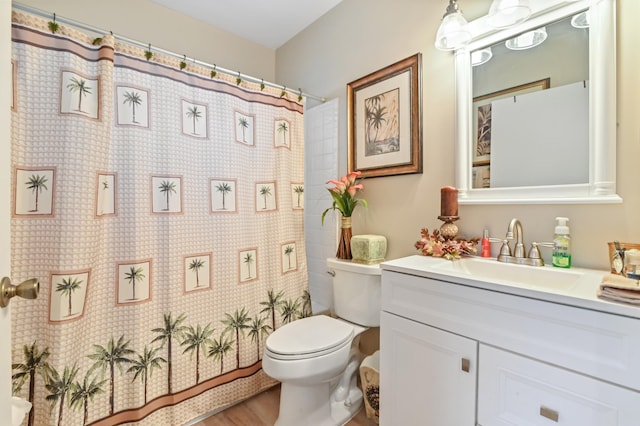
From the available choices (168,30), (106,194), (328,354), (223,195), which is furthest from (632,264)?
(168,30)

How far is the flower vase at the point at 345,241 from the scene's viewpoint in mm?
1750

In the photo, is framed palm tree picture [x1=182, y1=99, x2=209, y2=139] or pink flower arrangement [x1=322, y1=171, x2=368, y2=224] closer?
framed palm tree picture [x1=182, y1=99, x2=209, y2=139]

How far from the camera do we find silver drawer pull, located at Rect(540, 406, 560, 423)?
82 cm

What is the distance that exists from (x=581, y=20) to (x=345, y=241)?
136 cm

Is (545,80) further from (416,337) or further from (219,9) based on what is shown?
(219,9)

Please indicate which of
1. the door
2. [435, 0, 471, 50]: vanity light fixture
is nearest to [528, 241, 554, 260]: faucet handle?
[435, 0, 471, 50]: vanity light fixture

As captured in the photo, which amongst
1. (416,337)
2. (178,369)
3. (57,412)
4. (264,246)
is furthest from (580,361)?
Result: (57,412)

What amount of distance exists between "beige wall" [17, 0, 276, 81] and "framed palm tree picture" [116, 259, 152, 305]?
142 cm

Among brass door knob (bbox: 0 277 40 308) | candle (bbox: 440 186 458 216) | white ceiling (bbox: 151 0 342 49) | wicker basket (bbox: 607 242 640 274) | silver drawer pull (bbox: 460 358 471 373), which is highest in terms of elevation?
white ceiling (bbox: 151 0 342 49)

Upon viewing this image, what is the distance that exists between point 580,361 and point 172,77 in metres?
1.91

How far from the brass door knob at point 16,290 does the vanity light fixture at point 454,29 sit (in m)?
1.63

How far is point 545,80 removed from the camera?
119 centimetres

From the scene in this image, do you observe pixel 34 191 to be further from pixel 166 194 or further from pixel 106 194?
pixel 166 194

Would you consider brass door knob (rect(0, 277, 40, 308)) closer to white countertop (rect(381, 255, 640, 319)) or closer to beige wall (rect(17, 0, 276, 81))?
white countertop (rect(381, 255, 640, 319))
